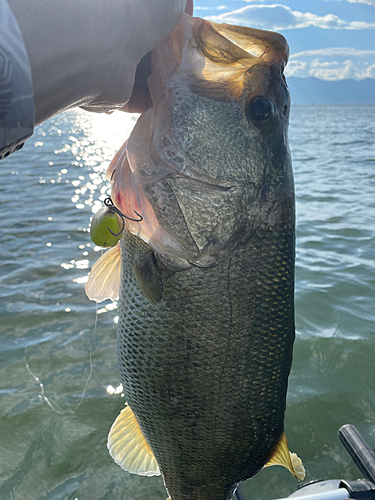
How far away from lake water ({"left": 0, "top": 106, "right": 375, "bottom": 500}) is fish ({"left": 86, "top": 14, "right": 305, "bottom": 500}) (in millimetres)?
1248

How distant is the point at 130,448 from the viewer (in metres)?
2.16

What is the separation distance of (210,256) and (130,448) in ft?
3.95

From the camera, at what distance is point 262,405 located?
185 cm

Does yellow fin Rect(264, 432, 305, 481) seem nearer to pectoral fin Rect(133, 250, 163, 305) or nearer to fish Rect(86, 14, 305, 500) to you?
fish Rect(86, 14, 305, 500)

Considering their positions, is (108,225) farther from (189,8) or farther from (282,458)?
(282,458)

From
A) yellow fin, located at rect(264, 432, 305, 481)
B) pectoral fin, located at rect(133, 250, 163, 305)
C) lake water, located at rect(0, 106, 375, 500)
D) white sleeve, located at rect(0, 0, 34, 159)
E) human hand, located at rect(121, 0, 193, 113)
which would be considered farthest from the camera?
lake water, located at rect(0, 106, 375, 500)

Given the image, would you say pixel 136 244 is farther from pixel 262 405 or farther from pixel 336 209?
pixel 336 209

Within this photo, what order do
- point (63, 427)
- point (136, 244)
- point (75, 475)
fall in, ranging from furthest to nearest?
point (63, 427) < point (75, 475) < point (136, 244)

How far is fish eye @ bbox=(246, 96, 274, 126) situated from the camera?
1.61m

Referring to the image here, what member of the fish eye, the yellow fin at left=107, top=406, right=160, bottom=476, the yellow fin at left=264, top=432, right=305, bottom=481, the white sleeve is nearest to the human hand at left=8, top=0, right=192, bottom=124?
the white sleeve

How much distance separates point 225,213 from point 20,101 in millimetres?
821

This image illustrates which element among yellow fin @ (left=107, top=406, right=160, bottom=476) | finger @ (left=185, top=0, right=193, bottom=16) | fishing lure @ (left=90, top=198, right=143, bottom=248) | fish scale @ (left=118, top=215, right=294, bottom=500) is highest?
finger @ (left=185, top=0, right=193, bottom=16)

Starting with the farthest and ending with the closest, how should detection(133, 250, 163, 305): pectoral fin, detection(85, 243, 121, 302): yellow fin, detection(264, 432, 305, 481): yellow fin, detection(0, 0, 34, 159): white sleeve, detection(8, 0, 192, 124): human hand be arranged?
1. detection(85, 243, 121, 302): yellow fin
2. detection(264, 432, 305, 481): yellow fin
3. detection(133, 250, 163, 305): pectoral fin
4. detection(8, 0, 192, 124): human hand
5. detection(0, 0, 34, 159): white sleeve

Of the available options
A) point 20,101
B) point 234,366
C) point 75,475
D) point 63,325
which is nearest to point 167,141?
point 20,101
